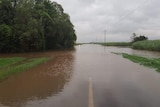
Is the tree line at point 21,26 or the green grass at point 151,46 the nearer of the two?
the tree line at point 21,26

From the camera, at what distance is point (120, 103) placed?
7164 mm

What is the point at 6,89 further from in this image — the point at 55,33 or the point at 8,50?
the point at 55,33

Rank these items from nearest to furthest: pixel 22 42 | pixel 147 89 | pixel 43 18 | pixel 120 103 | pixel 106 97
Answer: pixel 120 103 < pixel 106 97 < pixel 147 89 < pixel 22 42 < pixel 43 18

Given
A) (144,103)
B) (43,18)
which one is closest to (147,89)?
(144,103)

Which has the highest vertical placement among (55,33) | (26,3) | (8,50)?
(26,3)

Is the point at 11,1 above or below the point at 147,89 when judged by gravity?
above

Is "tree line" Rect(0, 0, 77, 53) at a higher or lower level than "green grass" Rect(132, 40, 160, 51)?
higher

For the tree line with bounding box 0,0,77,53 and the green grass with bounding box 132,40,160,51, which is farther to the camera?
the green grass with bounding box 132,40,160,51

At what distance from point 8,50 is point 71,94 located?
3613cm

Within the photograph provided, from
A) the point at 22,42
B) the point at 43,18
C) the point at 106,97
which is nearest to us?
the point at 106,97

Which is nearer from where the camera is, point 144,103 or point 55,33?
point 144,103

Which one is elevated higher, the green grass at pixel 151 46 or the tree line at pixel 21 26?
the tree line at pixel 21 26

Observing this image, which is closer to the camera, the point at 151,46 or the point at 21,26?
the point at 21,26

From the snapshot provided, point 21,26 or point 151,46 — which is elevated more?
point 21,26
